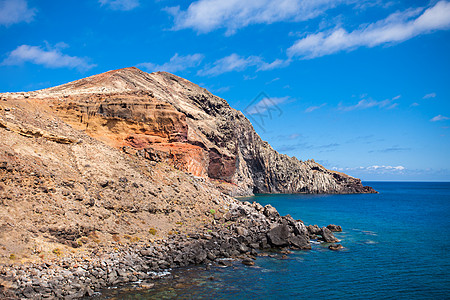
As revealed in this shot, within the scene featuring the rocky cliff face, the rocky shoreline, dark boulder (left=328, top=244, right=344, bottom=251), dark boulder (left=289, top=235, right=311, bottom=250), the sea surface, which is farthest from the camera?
the rocky cliff face

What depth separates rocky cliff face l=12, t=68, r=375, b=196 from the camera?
142 feet

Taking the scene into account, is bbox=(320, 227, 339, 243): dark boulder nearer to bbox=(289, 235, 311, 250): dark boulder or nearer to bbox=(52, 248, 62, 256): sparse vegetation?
bbox=(289, 235, 311, 250): dark boulder

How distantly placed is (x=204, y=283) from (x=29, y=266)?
1205 centimetres

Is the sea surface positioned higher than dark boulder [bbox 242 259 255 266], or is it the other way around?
dark boulder [bbox 242 259 255 266]

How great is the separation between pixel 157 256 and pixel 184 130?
2426 centimetres

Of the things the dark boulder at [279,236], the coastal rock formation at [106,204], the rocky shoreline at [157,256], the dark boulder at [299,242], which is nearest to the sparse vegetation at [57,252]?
the coastal rock formation at [106,204]

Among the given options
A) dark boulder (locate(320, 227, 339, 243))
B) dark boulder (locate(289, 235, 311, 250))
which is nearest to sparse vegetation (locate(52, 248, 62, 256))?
dark boulder (locate(289, 235, 311, 250))

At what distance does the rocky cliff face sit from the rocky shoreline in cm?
1263

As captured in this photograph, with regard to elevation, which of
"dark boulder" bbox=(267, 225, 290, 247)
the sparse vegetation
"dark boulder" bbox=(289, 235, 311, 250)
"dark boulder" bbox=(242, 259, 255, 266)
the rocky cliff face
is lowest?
"dark boulder" bbox=(242, 259, 255, 266)

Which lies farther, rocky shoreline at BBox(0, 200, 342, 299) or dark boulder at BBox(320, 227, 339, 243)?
dark boulder at BBox(320, 227, 339, 243)

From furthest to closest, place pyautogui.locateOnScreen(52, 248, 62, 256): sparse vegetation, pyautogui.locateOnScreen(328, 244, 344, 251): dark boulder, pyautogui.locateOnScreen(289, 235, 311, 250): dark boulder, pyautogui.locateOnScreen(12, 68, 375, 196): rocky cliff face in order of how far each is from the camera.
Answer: pyautogui.locateOnScreen(12, 68, 375, 196): rocky cliff face
pyautogui.locateOnScreen(328, 244, 344, 251): dark boulder
pyautogui.locateOnScreen(289, 235, 311, 250): dark boulder
pyautogui.locateOnScreen(52, 248, 62, 256): sparse vegetation

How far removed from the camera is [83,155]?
1323 inches

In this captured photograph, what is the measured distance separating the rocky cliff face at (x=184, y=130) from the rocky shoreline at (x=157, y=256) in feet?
41.4

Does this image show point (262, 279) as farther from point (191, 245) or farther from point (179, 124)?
point (179, 124)
